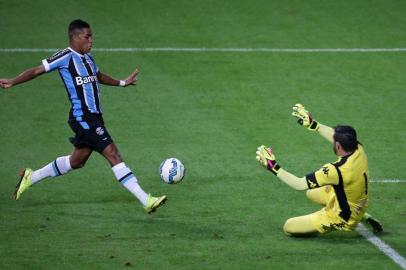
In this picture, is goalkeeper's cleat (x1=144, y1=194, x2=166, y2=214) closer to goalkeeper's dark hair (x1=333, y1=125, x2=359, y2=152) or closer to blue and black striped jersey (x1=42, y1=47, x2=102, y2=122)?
blue and black striped jersey (x1=42, y1=47, x2=102, y2=122)

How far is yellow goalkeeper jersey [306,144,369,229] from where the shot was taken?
11.3 meters

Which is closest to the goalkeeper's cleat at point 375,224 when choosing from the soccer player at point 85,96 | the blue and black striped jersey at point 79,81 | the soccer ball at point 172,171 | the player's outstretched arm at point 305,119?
the player's outstretched arm at point 305,119

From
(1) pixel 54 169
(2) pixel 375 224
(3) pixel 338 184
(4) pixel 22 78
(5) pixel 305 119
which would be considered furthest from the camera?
(1) pixel 54 169

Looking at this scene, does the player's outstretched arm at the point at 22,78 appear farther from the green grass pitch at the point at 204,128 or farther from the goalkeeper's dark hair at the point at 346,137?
the goalkeeper's dark hair at the point at 346,137

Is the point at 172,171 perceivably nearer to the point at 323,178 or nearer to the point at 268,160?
the point at 268,160

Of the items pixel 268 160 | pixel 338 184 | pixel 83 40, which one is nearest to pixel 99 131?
pixel 83 40

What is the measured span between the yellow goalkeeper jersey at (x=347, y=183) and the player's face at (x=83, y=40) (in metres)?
3.42

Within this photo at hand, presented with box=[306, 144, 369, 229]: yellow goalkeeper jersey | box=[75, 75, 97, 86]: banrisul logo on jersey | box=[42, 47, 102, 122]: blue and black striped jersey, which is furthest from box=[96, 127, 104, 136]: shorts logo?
box=[306, 144, 369, 229]: yellow goalkeeper jersey

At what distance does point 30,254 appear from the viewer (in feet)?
36.5

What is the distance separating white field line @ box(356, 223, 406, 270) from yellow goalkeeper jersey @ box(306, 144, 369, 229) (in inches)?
12.6

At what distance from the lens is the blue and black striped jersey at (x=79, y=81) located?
41.1 ft

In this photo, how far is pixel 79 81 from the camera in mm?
12570

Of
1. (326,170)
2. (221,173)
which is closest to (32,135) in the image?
(221,173)

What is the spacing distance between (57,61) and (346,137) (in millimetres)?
3872
